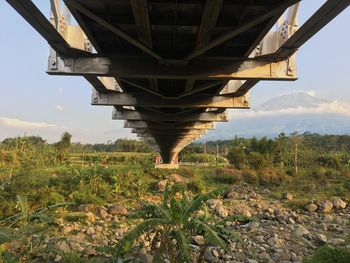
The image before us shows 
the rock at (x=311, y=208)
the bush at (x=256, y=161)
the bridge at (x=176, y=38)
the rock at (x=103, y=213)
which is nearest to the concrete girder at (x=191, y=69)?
the bridge at (x=176, y=38)

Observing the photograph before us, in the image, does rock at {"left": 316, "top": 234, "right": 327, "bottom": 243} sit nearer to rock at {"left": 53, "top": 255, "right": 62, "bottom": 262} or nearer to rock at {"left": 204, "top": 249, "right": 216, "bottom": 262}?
rock at {"left": 204, "top": 249, "right": 216, "bottom": 262}

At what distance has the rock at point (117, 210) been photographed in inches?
583

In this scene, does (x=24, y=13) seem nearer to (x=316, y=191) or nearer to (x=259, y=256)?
(x=259, y=256)

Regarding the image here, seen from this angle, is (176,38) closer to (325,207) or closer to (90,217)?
(90,217)

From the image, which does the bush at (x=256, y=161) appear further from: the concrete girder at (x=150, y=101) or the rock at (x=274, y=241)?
the rock at (x=274, y=241)

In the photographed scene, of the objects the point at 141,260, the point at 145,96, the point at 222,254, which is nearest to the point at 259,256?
the point at 222,254

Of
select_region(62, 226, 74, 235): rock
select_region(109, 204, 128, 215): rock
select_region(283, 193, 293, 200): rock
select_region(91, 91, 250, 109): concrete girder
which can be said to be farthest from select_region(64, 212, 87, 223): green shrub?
select_region(283, 193, 293, 200): rock

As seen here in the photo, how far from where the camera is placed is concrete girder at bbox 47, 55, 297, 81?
29.0 ft

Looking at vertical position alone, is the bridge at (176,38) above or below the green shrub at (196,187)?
above

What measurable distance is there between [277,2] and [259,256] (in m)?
6.98

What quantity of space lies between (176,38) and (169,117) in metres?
9.96

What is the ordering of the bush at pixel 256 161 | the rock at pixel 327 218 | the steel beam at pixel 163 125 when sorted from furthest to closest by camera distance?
the bush at pixel 256 161 → the steel beam at pixel 163 125 → the rock at pixel 327 218

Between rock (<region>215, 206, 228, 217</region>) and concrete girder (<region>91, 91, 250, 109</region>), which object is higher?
concrete girder (<region>91, 91, 250, 109</region>)

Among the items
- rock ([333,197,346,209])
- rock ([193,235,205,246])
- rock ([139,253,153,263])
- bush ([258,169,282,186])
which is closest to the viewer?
rock ([139,253,153,263])
